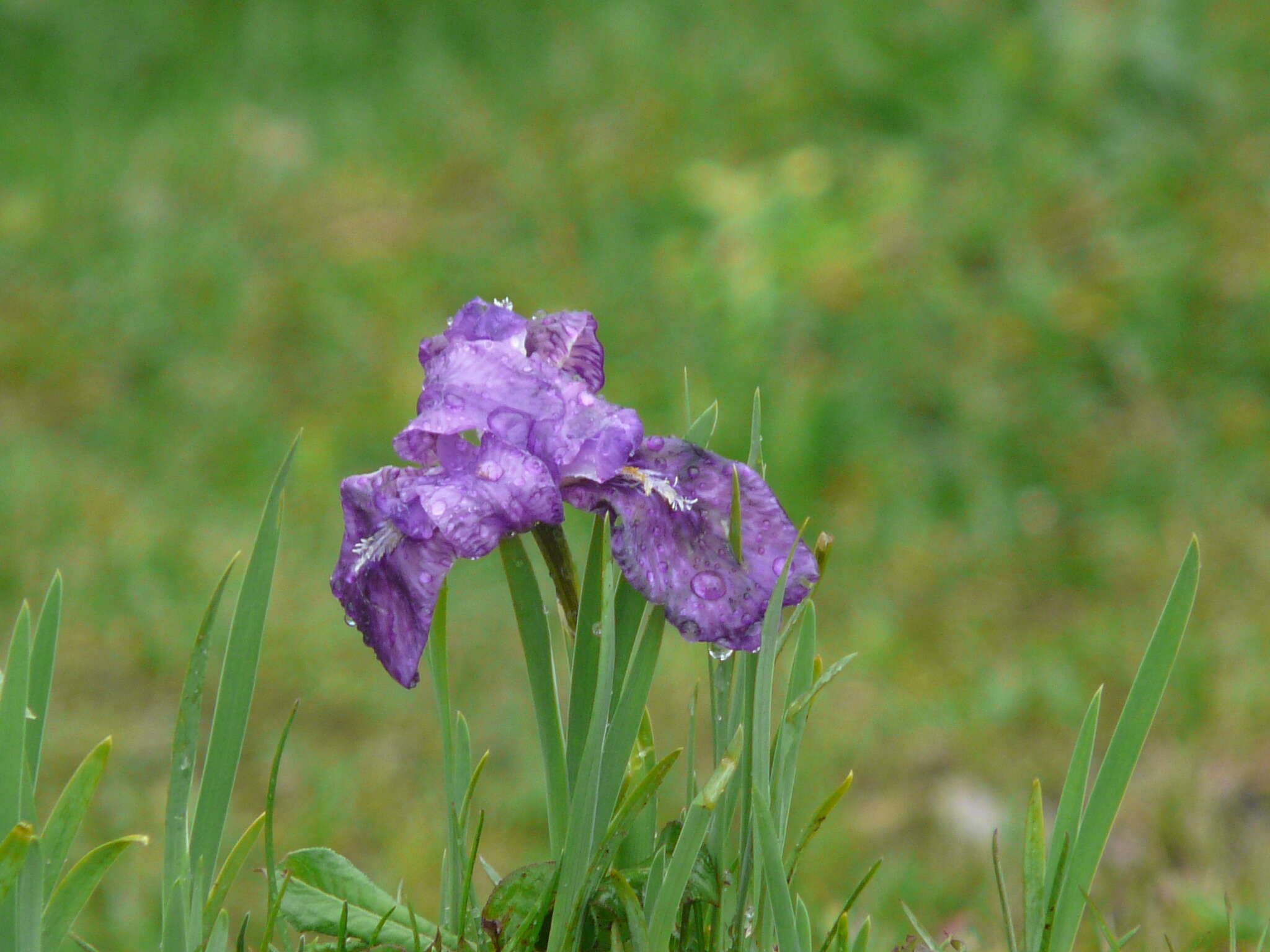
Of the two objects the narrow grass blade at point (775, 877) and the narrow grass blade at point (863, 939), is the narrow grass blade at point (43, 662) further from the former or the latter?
the narrow grass blade at point (863, 939)

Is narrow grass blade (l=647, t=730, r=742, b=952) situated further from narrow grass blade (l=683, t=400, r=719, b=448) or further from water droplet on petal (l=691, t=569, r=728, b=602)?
narrow grass blade (l=683, t=400, r=719, b=448)

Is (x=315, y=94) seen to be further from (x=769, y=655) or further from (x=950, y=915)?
(x=769, y=655)

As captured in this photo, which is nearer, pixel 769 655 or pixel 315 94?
pixel 769 655

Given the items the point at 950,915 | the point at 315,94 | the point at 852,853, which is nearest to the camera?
the point at 950,915

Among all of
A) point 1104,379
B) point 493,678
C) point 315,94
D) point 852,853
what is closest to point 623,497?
point 852,853

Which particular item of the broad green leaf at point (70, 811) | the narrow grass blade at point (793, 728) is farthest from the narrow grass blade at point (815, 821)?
the broad green leaf at point (70, 811)

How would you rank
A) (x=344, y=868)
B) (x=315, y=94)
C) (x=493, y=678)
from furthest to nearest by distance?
(x=315, y=94), (x=493, y=678), (x=344, y=868)

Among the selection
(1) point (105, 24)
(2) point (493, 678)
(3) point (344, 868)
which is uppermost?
(1) point (105, 24)
